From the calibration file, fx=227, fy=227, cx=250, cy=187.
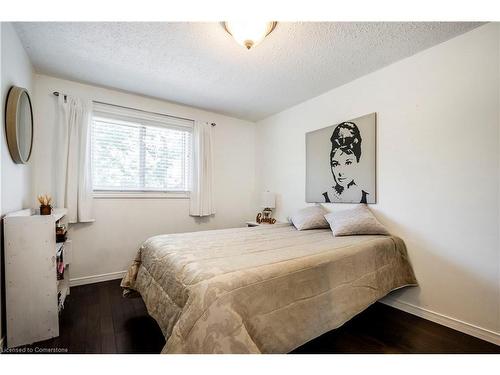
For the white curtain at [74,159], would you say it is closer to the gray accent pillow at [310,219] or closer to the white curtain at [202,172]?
the white curtain at [202,172]

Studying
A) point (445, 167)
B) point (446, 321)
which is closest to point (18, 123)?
point (445, 167)

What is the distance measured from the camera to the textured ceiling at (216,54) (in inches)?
71.2

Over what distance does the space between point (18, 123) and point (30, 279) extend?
1.23 meters

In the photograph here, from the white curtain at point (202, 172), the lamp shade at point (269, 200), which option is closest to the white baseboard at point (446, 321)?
the lamp shade at point (269, 200)

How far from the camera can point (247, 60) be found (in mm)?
2236

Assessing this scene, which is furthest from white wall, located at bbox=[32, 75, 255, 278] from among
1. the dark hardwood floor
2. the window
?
the dark hardwood floor

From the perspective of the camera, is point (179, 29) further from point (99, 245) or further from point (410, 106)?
point (99, 245)

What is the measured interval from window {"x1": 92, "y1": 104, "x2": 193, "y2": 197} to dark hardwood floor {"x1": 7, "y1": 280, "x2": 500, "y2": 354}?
1.54 m

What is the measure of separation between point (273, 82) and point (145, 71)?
1432mm

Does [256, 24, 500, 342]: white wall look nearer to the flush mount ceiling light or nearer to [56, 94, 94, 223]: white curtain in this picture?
the flush mount ceiling light

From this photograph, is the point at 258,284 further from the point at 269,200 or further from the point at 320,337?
the point at 269,200

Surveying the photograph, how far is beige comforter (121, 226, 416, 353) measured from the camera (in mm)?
1076
